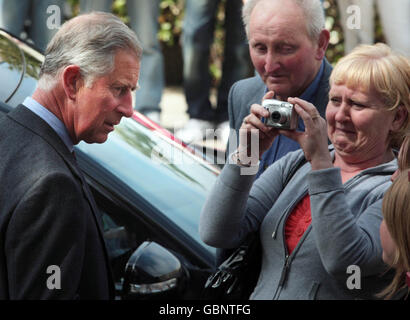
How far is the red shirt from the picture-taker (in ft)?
7.79

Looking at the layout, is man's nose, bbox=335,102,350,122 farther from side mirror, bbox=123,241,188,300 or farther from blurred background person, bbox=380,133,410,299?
side mirror, bbox=123,241,188,300

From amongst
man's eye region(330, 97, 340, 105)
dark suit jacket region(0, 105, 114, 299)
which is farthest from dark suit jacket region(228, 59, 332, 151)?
dark suit jacket region(0, 105, 114, 299)

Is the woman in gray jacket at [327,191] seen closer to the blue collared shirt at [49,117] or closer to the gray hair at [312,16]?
the gray hair at [312,16]

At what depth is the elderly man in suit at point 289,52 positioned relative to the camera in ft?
9.39

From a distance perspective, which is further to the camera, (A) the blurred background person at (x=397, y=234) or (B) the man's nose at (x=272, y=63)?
(B) the man's nose at (x=272, y=63)

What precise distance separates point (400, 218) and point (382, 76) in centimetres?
53

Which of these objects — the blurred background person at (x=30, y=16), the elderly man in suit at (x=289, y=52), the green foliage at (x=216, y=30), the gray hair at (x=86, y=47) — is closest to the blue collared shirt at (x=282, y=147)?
Result: the elderly man in suit at (x=289, y=52)

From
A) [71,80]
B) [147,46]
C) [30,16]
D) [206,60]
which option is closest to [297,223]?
[71,80]

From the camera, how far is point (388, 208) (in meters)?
2.10

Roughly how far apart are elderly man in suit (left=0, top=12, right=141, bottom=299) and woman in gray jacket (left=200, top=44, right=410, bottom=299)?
0.43m

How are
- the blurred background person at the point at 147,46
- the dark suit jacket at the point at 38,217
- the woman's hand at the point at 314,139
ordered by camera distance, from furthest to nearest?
the blurred background person at the point at 147,46, the woman's hand at the point at 314,139, the dark suit jacket at the point at 38,217

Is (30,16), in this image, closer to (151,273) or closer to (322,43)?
(322,43)

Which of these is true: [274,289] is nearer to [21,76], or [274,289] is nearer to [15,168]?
[15,168]

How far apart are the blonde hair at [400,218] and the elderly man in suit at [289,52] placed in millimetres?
791
